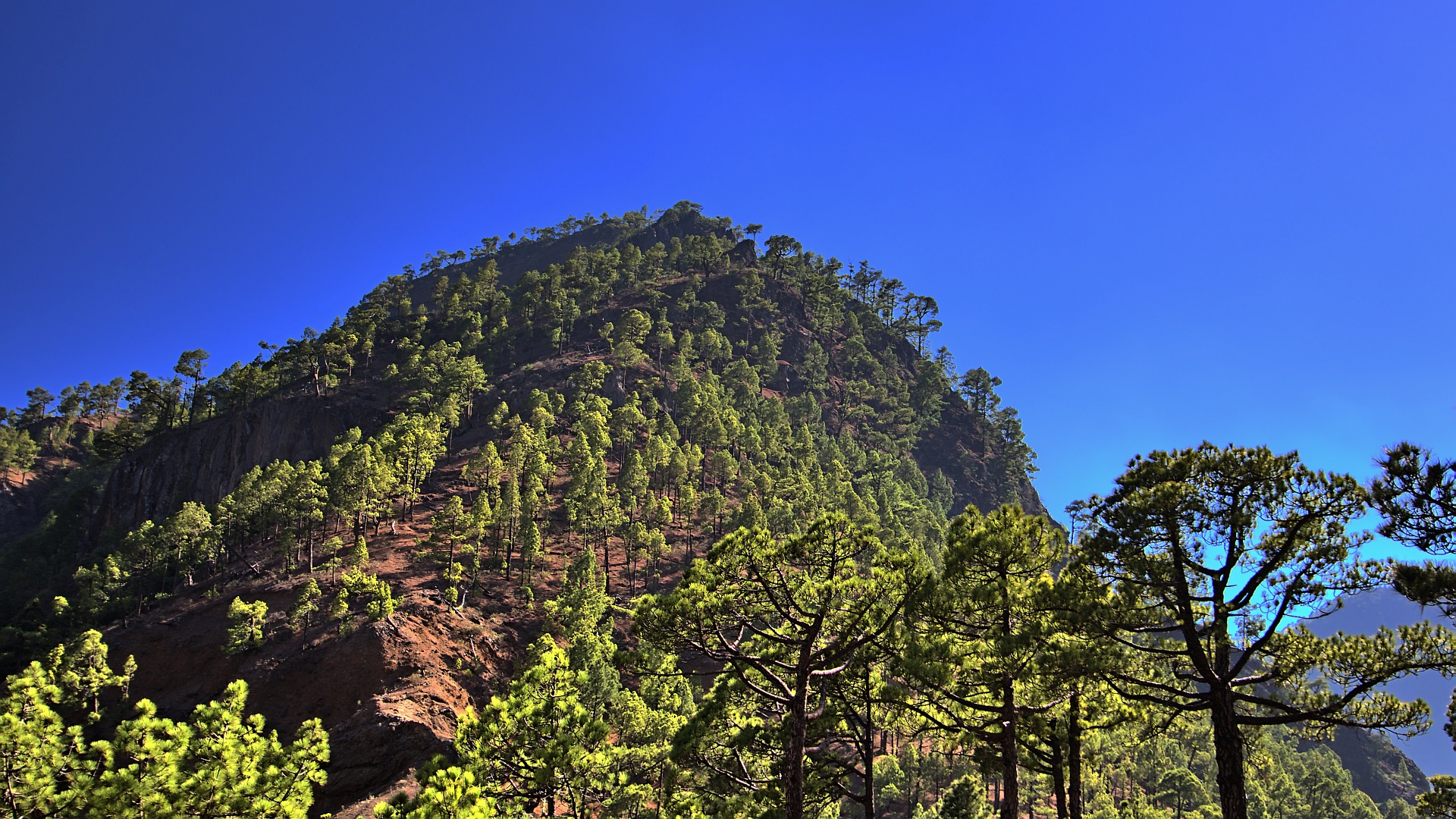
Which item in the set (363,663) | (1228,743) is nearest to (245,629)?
(363,663)

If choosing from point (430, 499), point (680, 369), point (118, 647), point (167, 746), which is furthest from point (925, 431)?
point (167, 746)

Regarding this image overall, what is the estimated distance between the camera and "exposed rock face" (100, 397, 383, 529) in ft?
274

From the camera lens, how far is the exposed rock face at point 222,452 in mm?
83500

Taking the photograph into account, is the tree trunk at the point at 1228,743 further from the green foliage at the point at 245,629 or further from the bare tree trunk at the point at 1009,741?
the green foliage at the point at 245,629

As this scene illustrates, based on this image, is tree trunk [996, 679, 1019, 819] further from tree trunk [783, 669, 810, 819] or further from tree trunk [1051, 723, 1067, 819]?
tree trunk [783, 669, 810, 819]

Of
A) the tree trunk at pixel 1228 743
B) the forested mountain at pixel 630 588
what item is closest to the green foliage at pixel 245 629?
the forested mountain at pixel 630 588

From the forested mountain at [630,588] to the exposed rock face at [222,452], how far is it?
0.48 metres

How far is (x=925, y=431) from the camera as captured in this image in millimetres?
130125

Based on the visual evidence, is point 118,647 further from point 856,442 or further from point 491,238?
point 491,238

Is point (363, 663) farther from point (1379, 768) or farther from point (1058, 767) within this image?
point (1379, 768)

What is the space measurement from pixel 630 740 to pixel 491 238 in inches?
6950

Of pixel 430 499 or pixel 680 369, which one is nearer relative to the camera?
pixel 430 499

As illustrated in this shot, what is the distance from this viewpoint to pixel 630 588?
6081 centimetres

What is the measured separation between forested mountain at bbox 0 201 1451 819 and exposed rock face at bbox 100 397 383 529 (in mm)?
475
